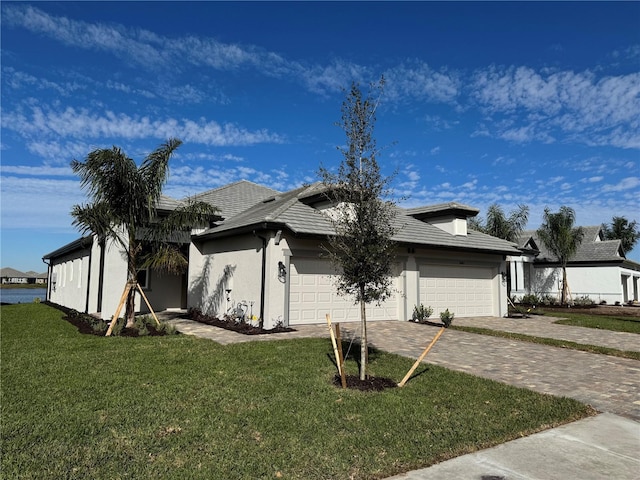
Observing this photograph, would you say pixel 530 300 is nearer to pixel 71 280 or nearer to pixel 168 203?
pixel 168 203

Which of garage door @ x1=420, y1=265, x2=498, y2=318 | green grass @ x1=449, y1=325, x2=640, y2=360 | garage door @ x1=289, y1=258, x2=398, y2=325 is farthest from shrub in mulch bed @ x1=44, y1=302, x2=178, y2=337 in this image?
garage door @ x1=420, y1=265, x2=498, y2=318

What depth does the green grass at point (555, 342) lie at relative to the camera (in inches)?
385

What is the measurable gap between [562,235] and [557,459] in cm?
2748

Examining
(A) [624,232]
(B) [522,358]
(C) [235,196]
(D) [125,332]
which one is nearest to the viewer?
(B) [522,358]

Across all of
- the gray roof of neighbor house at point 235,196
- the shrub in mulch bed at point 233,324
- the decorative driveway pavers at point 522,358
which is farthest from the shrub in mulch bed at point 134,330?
the gray roof of neighbor house at point 235,196

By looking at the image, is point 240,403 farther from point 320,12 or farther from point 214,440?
point 320,12

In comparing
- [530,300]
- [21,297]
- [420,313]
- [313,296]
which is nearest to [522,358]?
[420,313]

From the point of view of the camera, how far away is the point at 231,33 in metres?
11.4

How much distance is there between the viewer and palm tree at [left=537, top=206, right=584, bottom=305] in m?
27.4

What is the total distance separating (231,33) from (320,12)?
2.60 metres

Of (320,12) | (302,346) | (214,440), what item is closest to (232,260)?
(302,346)

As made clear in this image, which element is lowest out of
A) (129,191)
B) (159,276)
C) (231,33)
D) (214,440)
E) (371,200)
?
(214,440)

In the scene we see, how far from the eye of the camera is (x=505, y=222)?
2861 centimetres

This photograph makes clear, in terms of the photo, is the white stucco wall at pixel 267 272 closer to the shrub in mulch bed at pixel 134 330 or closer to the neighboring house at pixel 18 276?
the shrub in mulch bed at pixel 134 330
